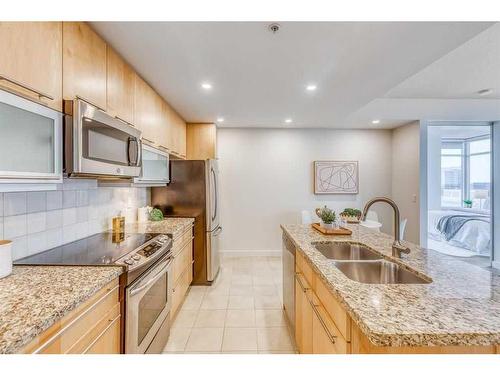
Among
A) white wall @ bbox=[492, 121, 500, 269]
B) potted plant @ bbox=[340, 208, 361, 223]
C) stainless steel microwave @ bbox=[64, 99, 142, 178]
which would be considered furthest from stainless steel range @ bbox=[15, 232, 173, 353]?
white wall @ bbox=[492, 121, 500, 269]

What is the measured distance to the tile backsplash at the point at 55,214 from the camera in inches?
55.2

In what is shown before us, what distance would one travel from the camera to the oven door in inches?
54.8

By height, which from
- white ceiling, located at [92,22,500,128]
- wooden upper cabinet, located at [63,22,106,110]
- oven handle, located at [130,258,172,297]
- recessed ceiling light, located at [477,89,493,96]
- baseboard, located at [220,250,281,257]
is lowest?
baseboard, located at [220,250,281,257]

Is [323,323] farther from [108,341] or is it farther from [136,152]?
[136,152]

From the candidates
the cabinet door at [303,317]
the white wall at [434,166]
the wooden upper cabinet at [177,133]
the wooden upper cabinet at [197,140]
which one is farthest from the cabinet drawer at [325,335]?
the white wall at [434,166]

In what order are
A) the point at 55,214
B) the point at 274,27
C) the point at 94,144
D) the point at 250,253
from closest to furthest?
the point at 94,144 → the point at 274,27 → the point at 55,214 → the point at 250,253

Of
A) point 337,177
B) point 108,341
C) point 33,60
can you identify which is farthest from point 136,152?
point 337,177

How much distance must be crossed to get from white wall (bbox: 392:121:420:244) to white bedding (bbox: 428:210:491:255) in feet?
0.94

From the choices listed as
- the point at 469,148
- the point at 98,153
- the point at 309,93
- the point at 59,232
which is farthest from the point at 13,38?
the point at 469,148

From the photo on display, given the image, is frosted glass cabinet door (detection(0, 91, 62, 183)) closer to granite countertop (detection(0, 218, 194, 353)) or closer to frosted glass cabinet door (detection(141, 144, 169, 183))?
granite countertop (detection(0, 218, 194, 353))

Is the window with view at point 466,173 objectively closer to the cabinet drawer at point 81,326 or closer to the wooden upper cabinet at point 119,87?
the wooden upper cabinet at point 119,87

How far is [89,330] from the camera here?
3.56 ft

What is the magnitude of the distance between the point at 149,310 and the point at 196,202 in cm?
174
